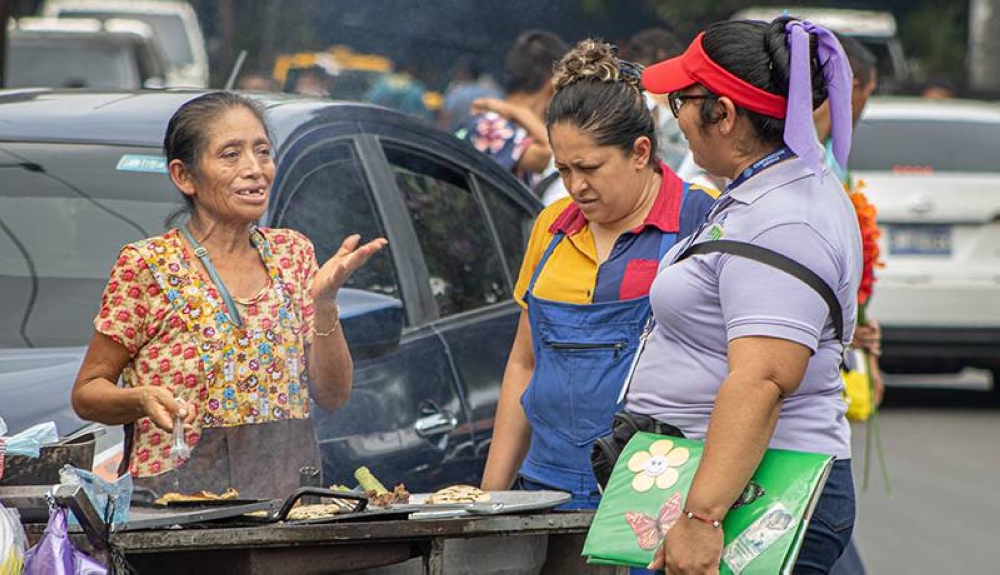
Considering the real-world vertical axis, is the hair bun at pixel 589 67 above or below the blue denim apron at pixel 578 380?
above

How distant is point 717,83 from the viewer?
3354 millimetres

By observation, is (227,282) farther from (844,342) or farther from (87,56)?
(87,56)

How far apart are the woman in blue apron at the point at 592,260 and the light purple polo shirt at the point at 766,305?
A: 564 millimetres

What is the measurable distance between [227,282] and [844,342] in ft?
4.56

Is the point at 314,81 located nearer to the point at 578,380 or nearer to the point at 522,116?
the point at 522,116

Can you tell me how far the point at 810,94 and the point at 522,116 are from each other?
4.43 m

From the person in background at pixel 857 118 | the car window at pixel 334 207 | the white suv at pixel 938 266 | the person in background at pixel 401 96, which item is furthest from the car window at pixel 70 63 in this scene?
the car window at pixel 334 207

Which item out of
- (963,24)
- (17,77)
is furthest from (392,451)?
(963,24)

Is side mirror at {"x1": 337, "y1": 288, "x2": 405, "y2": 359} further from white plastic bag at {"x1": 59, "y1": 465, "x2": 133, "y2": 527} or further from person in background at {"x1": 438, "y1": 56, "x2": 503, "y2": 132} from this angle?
person in background at {"x1": 438, "y1": 56, "x2": 503, "y2": 132}

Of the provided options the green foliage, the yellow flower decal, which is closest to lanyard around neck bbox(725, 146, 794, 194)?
the yellow flower decal

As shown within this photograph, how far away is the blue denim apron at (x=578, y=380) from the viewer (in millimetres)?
4047

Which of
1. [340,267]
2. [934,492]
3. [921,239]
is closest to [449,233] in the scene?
[340,267]

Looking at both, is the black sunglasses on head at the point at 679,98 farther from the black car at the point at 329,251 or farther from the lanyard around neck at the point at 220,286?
the black car at the point at 329,251

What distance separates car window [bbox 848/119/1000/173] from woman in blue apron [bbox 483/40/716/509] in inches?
301
